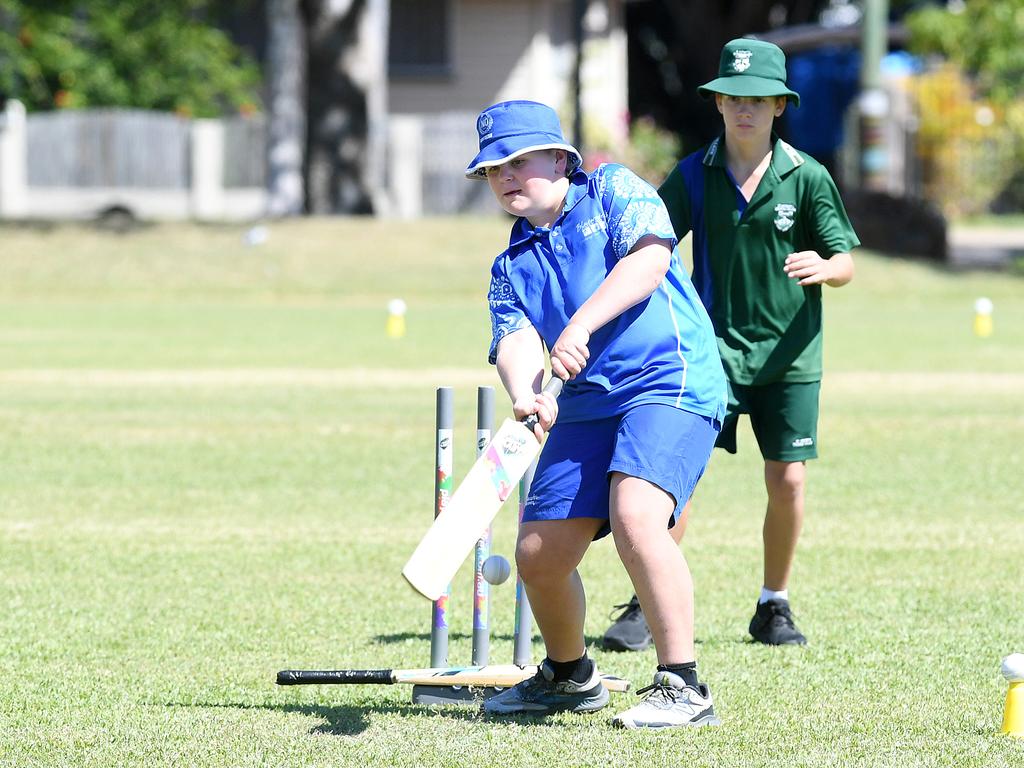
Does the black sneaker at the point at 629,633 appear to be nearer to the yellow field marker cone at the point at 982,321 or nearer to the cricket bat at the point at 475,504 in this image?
the cricket bat at the point at 475,504

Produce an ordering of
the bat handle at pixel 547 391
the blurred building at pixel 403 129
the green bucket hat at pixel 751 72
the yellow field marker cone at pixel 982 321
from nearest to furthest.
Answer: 1. the bat handle at pixel 547 391
2. the green bucket hat at pixel 751 72
3. the yellow field marker cone at pixel 982 321
4. the blurred building at pixel 403 129

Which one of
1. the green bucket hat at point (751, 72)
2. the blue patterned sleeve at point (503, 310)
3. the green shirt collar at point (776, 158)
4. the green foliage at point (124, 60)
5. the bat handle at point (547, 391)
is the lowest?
the bat handle at point (547, 391)

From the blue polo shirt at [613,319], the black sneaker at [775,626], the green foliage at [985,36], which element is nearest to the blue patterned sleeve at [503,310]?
the blue polo shirt at [613,319]

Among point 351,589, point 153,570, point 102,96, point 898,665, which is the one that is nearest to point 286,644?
point 351,589

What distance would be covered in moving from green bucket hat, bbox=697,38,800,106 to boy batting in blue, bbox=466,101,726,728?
1.20 metres

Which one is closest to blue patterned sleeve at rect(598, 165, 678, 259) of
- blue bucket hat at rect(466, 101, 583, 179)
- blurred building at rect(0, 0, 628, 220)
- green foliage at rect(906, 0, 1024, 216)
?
blue bucket hat at rect(466, 101, 583, 179)

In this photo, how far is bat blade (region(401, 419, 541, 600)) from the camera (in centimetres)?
500

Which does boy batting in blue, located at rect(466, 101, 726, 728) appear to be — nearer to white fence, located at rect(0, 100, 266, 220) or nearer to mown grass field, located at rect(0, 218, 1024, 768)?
mown grass field, located at rect(0, 218, 1024, 768)

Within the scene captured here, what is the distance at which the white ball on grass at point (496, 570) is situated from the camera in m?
5.52

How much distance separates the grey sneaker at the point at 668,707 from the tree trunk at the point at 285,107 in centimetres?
2602

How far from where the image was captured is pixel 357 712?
567 cm

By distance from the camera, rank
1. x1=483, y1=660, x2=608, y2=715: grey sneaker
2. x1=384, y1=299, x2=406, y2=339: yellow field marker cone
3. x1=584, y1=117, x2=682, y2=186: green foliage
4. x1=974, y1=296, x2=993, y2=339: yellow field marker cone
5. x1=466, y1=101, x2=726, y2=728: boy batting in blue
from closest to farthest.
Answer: x1=466, y1=101, x2=726, y2=728: boy batting in blue, x1=483, y1=660, x2=608, y2=715: grey sneaker, x1=384, y1=299, x2=406, y2=339: yellow field marker cone, x1=974, y1=296, x2=993, y2=339: yellow field marker cone, x1=584, y1=117, x2=682, y2=186: green foliage

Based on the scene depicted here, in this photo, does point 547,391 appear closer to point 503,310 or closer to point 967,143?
point 503,310

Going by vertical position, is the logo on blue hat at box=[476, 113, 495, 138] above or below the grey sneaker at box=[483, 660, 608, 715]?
above
